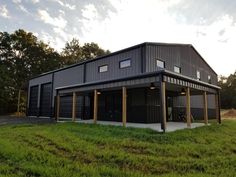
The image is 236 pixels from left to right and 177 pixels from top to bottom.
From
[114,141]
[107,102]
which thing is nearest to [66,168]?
[114,141]

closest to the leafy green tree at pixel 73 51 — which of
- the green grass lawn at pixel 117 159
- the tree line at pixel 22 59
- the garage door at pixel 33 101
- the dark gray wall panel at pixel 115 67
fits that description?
the tree line at pixel 22 59

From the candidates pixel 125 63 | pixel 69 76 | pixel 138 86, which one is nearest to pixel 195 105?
pixel 125 63

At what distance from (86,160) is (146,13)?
9535mm

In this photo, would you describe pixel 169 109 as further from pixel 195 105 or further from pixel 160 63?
pixel 195 105

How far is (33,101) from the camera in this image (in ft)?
84.0

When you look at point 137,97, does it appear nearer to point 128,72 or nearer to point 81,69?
point 128,72

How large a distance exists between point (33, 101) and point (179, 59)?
18.1 metres

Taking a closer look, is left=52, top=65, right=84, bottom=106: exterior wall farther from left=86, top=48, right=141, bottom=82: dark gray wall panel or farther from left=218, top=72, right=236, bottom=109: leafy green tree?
left=218, top=72, right=236, bottom=109: leafy green tree

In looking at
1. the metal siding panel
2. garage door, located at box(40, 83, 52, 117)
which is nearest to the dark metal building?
garage door, located at box(40, 83, 52, 117)

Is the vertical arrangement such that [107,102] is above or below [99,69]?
below

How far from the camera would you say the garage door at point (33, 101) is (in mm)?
25066

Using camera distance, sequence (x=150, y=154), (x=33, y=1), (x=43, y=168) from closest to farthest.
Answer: (x=43, y=168)
(x=150, y=154)
(x=33, y=1)

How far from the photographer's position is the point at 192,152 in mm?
6090

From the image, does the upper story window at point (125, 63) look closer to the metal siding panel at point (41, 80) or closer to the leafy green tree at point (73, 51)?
the metal siding panel at point (41, 80)
